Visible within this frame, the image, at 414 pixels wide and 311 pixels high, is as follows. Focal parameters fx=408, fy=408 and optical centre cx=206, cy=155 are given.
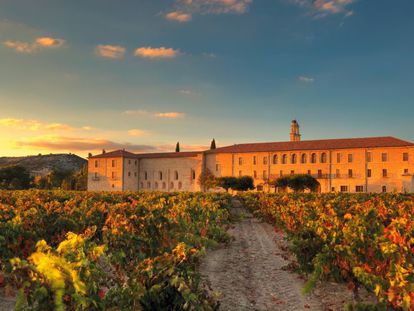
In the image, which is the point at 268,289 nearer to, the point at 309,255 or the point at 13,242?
the point at 309,255

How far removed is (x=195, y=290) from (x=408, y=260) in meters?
3.65

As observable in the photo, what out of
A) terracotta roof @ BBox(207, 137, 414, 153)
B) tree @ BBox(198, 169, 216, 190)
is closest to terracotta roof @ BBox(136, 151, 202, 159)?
terracotta roof @ BBox(207, 137, 414, 153)

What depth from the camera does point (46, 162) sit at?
499 ft

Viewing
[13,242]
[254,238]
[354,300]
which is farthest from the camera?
[254,238]

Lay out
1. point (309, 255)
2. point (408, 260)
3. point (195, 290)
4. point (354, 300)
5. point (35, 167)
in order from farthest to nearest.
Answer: point (35, 167) < point (309, 255) < point (354, 300) < point (408, 260) < point (195, 290)

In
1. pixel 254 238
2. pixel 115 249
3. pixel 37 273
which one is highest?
pixel 37 273

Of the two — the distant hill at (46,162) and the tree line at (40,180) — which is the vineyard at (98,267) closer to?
the tree line at (40,180)

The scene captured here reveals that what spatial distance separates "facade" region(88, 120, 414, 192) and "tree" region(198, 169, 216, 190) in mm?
890

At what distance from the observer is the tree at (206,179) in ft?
227

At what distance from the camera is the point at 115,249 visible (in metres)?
7.74

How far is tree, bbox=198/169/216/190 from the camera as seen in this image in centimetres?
6906

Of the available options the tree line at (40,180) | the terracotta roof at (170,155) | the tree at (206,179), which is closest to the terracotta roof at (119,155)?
the terracotta roof at (170,155)

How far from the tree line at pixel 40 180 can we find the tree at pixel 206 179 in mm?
27529

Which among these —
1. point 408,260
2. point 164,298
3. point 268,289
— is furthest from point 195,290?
point 268,289
